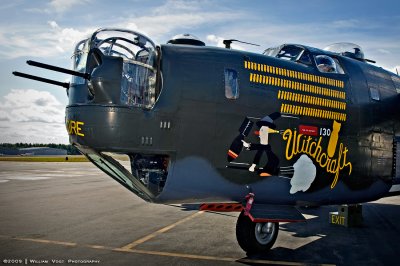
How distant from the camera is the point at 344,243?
32.5 ft

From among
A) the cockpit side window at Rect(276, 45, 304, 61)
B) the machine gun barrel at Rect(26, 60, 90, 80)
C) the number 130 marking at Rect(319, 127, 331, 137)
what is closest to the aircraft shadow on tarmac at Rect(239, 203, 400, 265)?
the number 130 marking at Rect(319, 127, 331, 137)

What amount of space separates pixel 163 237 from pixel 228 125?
472 centimetres

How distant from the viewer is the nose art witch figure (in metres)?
7.66

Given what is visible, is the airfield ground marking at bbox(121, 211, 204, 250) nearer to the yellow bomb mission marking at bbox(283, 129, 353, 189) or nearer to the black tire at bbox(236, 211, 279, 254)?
the black tire at bbox(236, 211, 279, 254)

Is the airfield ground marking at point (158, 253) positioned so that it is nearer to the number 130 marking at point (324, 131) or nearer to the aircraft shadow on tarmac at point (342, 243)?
the aircraft shadow on tarmac at point (342, 243)

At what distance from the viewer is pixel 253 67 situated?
25.2ft

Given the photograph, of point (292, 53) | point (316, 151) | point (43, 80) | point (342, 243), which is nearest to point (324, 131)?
point (316, 151)

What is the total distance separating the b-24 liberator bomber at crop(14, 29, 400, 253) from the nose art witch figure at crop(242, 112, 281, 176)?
0.02m

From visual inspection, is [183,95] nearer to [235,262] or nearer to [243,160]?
[243,160]

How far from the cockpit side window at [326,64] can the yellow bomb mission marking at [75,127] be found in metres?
6.10

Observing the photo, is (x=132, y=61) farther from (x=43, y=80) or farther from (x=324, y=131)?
(x=324, y=131)

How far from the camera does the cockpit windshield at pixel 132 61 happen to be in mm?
6535

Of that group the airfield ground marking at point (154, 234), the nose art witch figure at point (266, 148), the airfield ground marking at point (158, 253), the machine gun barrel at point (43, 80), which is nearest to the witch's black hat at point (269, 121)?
the nose art witch figure at point (266, 148)

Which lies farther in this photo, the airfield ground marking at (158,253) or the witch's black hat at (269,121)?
the airfield ground marking at (158,253)
